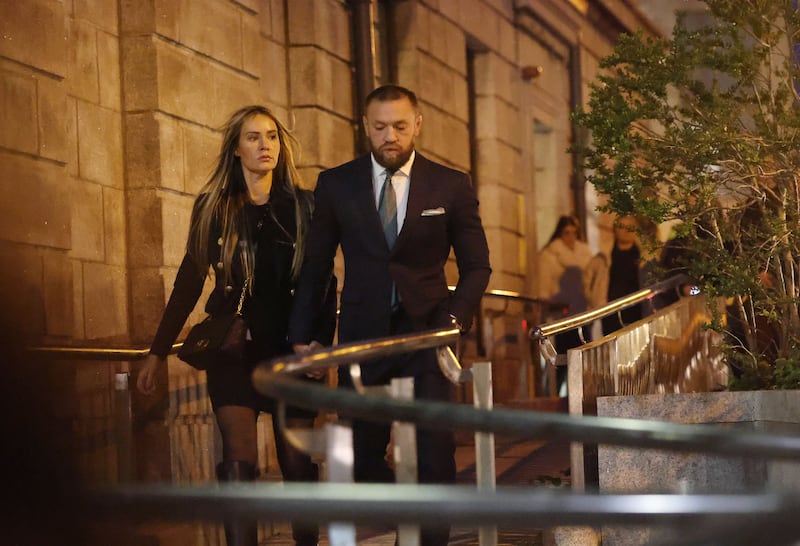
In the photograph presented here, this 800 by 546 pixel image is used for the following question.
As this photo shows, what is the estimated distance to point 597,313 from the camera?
28.8 ft

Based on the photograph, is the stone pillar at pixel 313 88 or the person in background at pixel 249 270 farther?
the stone pillar at pixel 313 88

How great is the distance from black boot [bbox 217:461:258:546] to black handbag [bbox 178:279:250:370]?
16.6 inches

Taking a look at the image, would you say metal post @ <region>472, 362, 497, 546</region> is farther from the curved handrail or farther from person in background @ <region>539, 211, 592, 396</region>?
person in background @ <region>539, 211, 592, 396</region>

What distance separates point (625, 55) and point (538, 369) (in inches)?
211

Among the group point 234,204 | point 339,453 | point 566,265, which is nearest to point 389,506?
point 339,453

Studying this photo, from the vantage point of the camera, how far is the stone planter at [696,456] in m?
7.20

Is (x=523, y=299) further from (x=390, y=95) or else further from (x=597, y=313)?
(x=390, y=95)

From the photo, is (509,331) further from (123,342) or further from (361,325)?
(361,325)

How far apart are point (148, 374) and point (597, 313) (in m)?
3.25

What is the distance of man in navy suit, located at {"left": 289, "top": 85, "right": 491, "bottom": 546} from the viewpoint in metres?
5.77

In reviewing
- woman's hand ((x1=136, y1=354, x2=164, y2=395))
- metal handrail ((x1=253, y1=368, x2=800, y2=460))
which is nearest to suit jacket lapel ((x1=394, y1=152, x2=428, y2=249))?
woman's hand ((x1=136, y1=354, x2=164, y2=395))

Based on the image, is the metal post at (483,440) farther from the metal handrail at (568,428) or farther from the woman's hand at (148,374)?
the metal handrail at (568,428)

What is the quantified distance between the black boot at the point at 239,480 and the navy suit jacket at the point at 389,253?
601 millimetres

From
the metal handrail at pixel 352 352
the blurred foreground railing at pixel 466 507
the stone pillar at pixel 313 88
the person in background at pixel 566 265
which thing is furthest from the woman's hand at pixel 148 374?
the person in background at pixel 566 265
